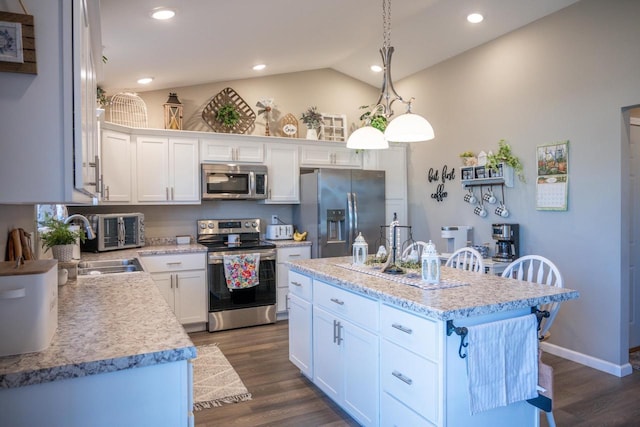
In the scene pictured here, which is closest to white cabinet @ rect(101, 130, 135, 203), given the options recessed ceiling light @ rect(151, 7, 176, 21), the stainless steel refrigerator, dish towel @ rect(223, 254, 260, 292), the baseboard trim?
dish towel @ rect(223, 254, 260, 292)

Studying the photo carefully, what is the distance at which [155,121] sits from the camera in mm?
4727

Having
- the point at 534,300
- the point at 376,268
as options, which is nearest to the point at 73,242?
the point at 376,268

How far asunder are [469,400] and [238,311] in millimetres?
3127

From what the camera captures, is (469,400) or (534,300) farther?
(534,300)

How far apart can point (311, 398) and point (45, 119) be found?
246cm

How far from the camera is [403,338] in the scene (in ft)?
6.72

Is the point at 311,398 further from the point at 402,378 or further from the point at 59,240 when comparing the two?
the point at 59,240

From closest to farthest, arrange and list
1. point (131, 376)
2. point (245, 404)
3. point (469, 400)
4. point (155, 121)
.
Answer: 1. point (131, 376)
2. point (469, 400)
3. point (245, 404)
4. point (155, 121)

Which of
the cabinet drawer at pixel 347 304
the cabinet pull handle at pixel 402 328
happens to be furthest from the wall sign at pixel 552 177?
the cabinet pull handle at pixel 402 328

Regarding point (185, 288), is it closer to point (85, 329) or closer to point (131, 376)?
point (85, 329)

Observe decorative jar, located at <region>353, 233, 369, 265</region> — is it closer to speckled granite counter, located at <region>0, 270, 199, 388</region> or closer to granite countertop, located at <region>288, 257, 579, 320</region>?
granite countertop, located at <region>288, 257, 579, 320</region>

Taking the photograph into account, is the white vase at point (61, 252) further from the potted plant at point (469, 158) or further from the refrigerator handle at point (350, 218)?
the potted plant at point (469, 158)

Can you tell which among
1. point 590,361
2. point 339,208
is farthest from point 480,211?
point 590,361

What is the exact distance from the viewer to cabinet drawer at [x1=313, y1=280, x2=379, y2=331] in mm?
2301
